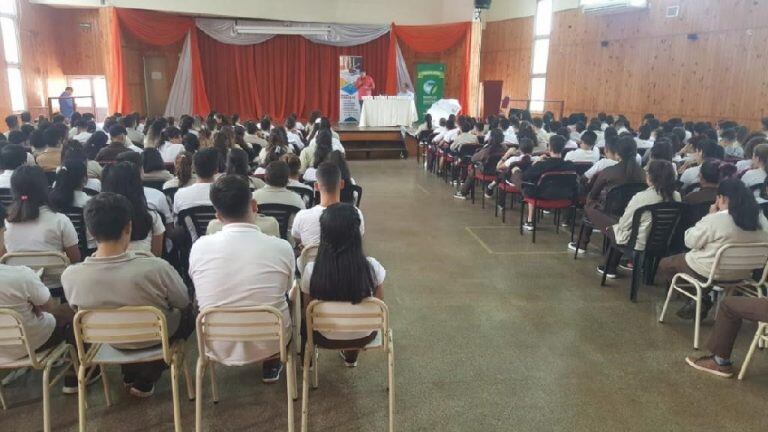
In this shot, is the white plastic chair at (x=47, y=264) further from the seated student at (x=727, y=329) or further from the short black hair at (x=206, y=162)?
the seated student at (x=727, y=329)

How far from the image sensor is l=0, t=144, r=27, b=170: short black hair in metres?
4.14

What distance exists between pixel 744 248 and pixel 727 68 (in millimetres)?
7252

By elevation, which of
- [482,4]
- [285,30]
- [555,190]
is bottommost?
[555,190]

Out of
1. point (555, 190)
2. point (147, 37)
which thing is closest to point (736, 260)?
point (555, 190)

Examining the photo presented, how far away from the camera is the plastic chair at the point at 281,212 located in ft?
11.6

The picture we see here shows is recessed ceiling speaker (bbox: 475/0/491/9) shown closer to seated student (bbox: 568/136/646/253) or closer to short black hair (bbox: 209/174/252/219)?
seated student (bbox: 568/136/646/253)

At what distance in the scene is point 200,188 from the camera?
144 inches

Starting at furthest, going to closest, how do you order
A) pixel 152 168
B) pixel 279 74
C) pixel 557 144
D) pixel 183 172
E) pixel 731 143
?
1. pixel 279 74
2. pixel 731 143
3. pixel 557 144
4. pixel 152 168
5. pixel 183 172

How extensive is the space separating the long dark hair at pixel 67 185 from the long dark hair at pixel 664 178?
3.96m

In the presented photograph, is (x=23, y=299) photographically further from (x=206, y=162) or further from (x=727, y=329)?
(x=727, y=329)

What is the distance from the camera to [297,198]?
3.65 meters

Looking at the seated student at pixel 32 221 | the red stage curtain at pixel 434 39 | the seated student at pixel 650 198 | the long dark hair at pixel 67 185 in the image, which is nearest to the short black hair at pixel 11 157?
the long dark hair at pixel 67 185

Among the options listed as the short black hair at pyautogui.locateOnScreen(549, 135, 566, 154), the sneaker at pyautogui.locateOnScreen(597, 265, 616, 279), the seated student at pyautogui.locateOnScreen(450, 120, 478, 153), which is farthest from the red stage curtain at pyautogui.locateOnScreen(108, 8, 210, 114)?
the sneaker at pyautogui.locateOnScreen(597, 265, 616, 279)

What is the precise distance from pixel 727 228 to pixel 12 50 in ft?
40.0
